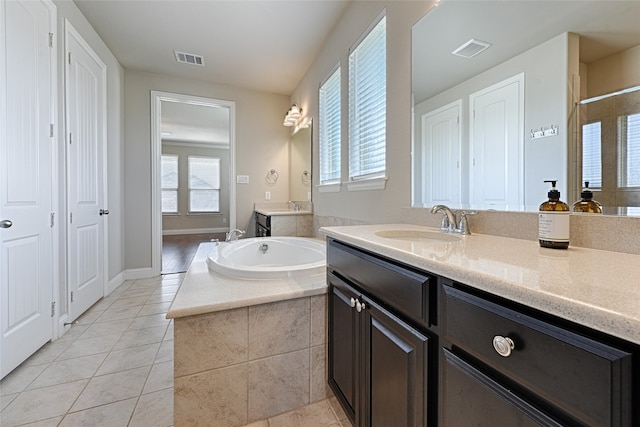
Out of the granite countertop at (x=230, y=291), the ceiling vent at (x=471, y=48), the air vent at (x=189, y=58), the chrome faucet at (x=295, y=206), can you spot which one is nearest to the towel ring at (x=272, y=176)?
the chrome faucet at (x=295, y=206)

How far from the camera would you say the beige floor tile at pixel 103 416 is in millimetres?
1251

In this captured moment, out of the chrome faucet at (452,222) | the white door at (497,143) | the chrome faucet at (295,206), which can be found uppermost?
the white door at (497,143)

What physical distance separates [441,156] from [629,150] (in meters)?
0.74

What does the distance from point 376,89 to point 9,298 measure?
2.57m

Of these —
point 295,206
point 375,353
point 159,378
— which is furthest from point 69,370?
point 295,206

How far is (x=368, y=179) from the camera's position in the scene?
6.68ft

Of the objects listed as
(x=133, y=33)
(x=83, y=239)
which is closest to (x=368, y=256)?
(x=83, y=239)

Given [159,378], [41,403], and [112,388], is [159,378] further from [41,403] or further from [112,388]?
[41,403]

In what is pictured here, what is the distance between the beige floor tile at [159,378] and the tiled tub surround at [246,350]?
46 cm

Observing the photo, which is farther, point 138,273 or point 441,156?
point 138,273

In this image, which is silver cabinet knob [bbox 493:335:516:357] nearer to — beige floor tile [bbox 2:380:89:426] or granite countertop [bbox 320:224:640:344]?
granite countertop [bbox 320:224:640:344]

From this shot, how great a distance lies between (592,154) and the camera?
2.61 feet

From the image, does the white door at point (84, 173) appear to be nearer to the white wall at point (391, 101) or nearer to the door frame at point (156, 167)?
the door frame at point (156, 167)

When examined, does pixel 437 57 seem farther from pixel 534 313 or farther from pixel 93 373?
pixel 93 373
